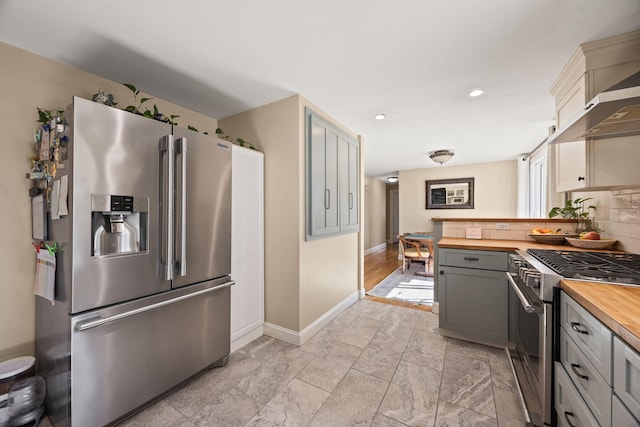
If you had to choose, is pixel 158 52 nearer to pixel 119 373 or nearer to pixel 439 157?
pixel 119 373

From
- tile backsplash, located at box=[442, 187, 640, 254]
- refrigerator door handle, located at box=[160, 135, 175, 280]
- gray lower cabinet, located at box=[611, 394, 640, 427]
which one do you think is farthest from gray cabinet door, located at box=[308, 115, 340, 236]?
gray lower cabinet, located at box=[611, 394, 640, 427]

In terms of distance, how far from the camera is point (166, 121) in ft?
5.66

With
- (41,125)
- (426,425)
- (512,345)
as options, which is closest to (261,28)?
(41,125)

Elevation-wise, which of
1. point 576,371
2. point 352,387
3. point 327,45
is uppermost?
point 327,45

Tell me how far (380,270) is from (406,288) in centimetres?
121

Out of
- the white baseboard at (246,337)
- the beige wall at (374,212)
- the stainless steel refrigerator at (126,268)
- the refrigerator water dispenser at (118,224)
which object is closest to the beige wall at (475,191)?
the beige wall at (374,212)

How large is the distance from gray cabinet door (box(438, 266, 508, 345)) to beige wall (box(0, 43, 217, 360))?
3.11 m

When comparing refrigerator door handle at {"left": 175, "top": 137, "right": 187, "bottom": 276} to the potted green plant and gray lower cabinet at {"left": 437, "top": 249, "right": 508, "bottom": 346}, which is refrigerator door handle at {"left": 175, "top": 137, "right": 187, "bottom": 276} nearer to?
gray lower cabinet at {"left": 437, "top": 249, "right": 508, "bottom": 346}

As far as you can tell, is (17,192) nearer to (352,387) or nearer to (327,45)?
(327,45)

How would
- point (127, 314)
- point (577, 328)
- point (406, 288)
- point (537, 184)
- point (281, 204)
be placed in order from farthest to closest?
point (537, 184) < point (406, 288) < point (281, 204) < point (127, 314) < point (577, 328)

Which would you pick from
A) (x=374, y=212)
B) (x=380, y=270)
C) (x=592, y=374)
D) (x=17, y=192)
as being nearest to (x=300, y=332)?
(x=592, y=374)

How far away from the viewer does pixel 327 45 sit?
1.61 m

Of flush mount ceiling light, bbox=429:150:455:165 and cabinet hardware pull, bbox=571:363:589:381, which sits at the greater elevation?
flush mount ceiling light, bbox=429:150:455:165

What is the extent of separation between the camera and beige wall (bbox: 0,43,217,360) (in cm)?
152
